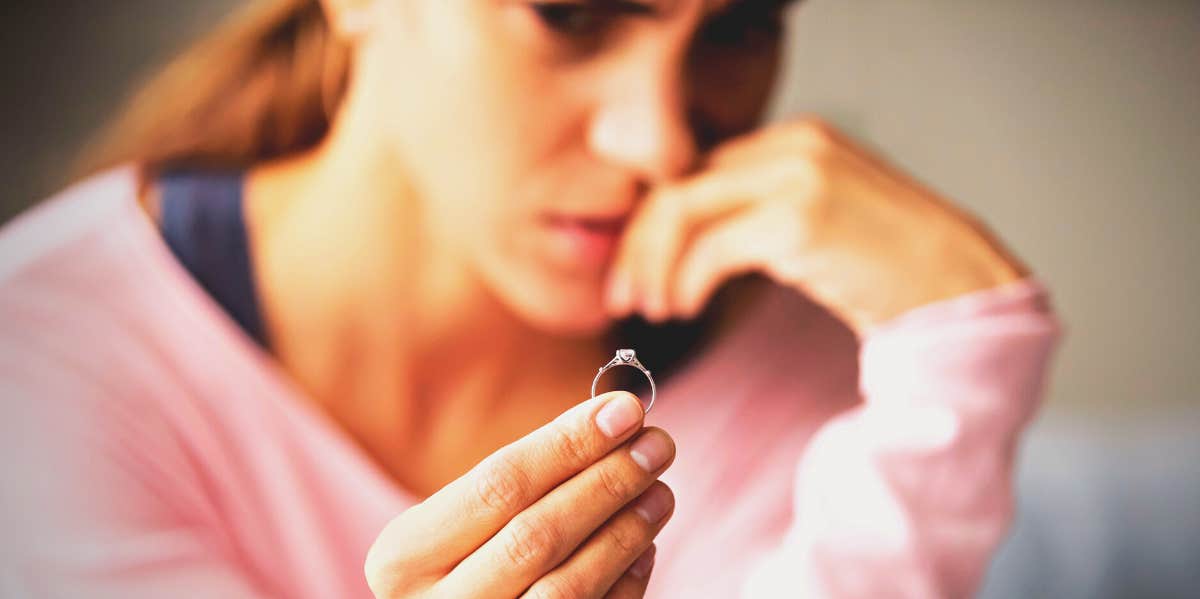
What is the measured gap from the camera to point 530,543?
61cm

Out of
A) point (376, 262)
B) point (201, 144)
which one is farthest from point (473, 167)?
point (201, 144)

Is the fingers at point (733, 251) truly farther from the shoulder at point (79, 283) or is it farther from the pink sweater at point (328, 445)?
the shoulder at point (79, 283)

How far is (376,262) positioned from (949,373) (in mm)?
655

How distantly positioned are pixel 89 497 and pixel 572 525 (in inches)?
19.3

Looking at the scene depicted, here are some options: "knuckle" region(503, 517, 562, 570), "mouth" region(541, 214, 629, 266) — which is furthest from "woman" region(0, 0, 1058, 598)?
"knuckle" region(503, 517, 562, 570)

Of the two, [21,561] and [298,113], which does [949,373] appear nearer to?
[298,113]

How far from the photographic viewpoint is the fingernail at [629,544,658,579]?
70 centimetres

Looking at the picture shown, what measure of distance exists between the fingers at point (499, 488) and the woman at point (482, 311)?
0.38 ft

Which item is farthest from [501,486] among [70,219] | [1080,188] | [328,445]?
[1080,188]

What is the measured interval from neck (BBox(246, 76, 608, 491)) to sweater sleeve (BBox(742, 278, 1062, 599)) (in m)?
0.31

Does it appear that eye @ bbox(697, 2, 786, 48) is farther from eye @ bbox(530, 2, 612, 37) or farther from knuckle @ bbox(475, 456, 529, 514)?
knuckle @ bbox(475, 456, 529, 514)

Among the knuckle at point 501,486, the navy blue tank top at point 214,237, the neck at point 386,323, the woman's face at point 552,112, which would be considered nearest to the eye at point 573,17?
the woman's face at point 552,112

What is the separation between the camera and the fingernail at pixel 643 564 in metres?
0.70

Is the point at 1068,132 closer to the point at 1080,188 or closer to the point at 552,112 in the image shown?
the point at 1080,188
